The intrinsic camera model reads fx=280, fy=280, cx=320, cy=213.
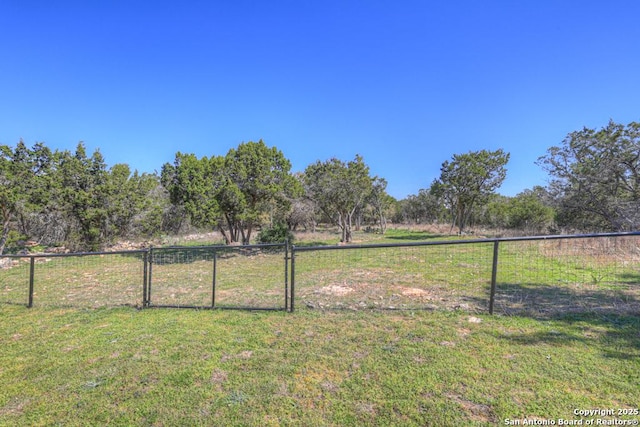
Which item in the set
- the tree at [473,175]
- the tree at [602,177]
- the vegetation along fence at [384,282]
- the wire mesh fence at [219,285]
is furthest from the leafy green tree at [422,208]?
the wire mesh fence at [219,285]

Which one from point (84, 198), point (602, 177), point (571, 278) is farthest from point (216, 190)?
point (602, 177)

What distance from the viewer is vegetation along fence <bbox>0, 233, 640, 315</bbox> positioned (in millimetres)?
4660

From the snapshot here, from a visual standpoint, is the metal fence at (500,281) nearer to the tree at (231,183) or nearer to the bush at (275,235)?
the tree at (231,183)

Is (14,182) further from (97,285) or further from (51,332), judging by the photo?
(51,332)

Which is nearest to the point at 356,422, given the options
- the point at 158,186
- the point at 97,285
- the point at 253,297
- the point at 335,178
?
the point at 253,297

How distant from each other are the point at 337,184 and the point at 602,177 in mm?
13157

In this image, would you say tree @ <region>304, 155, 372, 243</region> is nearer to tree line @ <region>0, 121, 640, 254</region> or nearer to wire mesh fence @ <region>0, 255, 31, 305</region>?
tree line @ <region>0, 121, 640, 254</region>

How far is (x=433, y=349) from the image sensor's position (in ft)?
10.5

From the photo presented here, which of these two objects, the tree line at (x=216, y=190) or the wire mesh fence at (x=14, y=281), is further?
the tree line at (x=216, y=190)

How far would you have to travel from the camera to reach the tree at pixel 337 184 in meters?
16.0

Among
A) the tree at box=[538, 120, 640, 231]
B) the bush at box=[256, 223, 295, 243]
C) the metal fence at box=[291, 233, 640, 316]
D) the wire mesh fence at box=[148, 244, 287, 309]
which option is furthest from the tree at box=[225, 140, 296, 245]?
the tree at box=[538, 120, 640, 231]

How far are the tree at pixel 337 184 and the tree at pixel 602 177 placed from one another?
10.6 metres

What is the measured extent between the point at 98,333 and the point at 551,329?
6.19 m

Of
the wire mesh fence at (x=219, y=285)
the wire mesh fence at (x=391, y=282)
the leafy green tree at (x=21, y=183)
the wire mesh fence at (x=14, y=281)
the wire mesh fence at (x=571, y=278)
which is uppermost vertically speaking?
the leafy green tree at (x=21, y=183)
